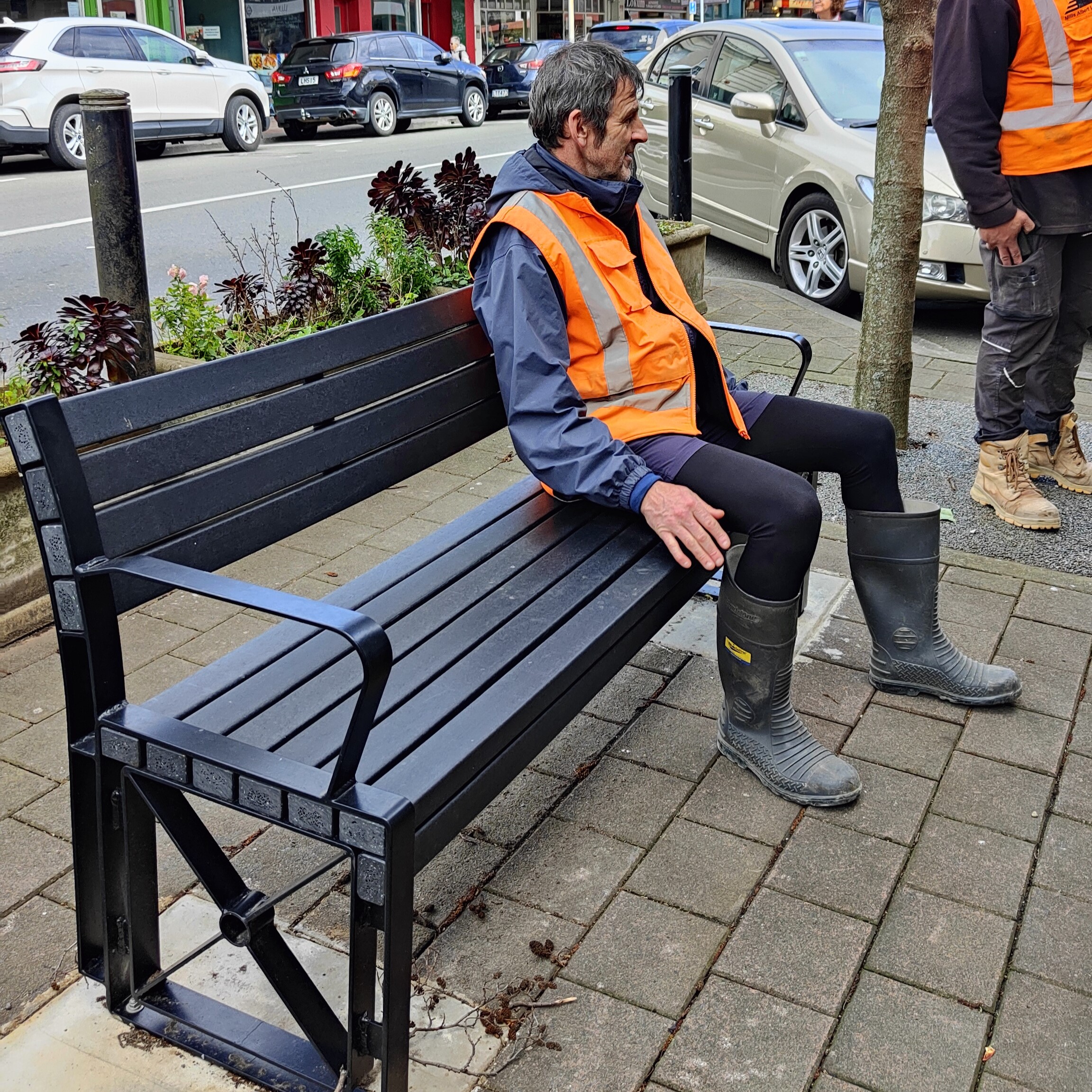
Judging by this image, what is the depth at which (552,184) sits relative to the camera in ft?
9.43

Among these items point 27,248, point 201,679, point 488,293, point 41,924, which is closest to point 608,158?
point 488,293

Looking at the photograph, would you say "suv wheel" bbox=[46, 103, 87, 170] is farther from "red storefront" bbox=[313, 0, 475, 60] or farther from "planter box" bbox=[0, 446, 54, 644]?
"red storefront" bbox=[313, 0, 475, 60]

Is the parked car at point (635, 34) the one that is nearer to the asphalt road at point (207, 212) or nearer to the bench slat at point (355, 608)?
the asphalt road at point (207, 212)

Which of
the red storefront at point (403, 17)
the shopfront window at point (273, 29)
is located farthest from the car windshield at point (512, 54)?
the shopfront window at point (273, 29)

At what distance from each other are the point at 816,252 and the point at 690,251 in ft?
4.58

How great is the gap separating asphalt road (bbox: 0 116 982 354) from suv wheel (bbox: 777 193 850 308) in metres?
0.57

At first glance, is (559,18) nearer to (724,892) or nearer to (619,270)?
(619,270)

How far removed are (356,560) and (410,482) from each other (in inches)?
31.8

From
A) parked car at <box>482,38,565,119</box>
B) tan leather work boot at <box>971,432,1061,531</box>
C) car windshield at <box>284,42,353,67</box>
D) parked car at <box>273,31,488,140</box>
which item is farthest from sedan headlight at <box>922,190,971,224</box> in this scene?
parked car at <box>482,38,565,119</box>

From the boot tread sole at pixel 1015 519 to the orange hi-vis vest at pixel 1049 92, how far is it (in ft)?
3.66

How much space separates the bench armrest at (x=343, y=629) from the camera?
176cm

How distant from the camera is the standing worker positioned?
13.2 ft

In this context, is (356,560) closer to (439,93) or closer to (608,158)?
(608,158)

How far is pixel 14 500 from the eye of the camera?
137 inches
